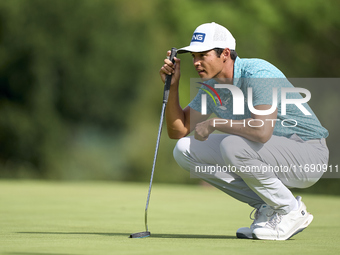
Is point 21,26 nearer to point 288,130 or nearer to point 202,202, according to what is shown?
A: point 202,202

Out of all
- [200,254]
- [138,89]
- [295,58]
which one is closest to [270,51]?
[295,58]

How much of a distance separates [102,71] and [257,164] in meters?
12.3

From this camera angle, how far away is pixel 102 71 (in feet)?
51.4

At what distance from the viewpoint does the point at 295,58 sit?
16094 millimetres

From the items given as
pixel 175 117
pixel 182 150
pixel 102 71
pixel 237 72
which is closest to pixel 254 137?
pixel 237 72

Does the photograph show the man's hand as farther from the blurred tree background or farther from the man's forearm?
the blurred tree background

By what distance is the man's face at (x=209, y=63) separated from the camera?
3715 millimetres

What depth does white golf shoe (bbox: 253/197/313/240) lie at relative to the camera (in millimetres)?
3543

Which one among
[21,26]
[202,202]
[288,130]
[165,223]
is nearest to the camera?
[288,130]

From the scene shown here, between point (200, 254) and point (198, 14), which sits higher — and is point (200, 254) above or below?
below

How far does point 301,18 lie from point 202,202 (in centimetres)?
946

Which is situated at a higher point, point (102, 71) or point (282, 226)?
point (102, 71)

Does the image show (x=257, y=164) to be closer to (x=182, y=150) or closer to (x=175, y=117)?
(x=182, y=150)

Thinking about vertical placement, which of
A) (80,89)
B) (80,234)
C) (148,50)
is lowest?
(80,234)
